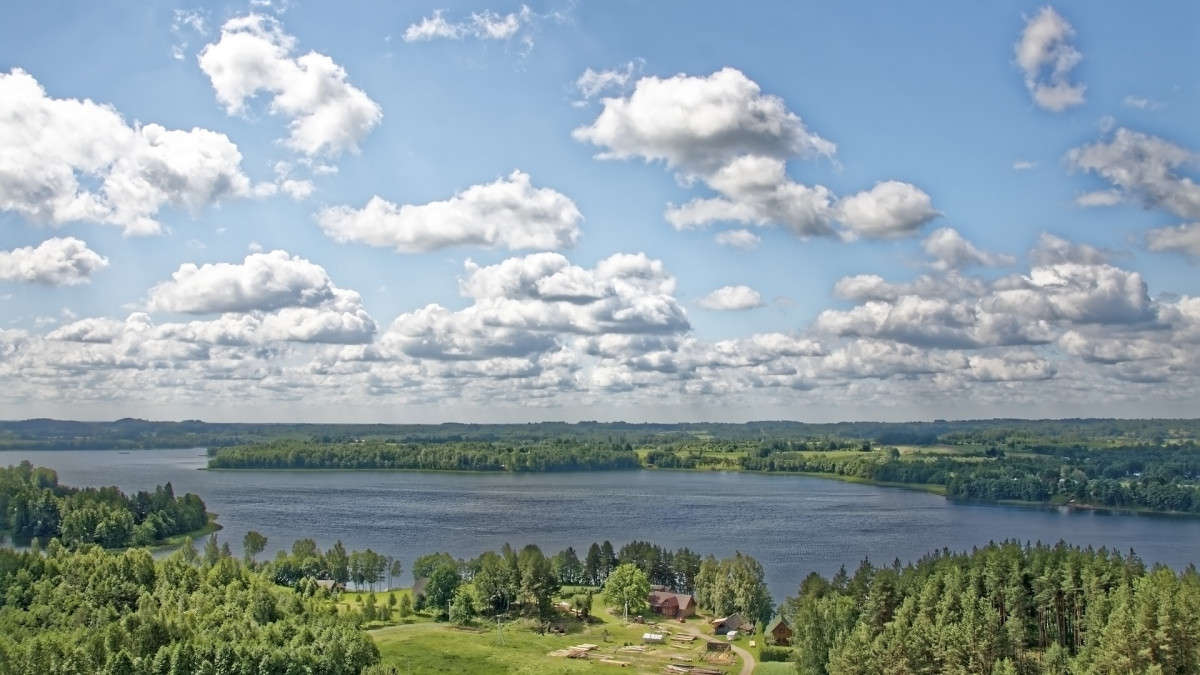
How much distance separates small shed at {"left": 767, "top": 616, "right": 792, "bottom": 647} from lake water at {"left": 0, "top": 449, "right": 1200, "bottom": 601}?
43.2 ft

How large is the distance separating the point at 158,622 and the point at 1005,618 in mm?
38789

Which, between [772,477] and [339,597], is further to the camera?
[772,477]

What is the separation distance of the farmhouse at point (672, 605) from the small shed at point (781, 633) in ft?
23.5

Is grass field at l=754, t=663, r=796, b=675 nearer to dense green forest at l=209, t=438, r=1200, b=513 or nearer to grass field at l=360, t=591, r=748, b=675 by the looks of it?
grass field at l=360, t=591, r=748, b=675

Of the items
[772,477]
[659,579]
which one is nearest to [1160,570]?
[659,579]

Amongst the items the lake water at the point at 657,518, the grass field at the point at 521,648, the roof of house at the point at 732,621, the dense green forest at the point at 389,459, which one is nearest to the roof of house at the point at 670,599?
the grass field at the point at 521,648

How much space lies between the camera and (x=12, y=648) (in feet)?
115

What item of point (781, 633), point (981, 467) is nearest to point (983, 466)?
point (981, 467)

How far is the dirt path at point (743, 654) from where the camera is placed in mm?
45222

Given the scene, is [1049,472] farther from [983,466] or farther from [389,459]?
[389,459]

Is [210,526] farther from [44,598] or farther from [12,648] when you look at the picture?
[12,648]

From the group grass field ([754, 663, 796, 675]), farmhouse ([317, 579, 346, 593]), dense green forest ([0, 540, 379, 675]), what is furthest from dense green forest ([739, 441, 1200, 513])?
dense green forest ([0, 540, 379, 675])

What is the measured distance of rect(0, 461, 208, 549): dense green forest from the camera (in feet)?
271

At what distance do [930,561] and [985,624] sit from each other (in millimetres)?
12732
